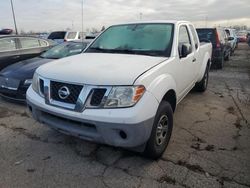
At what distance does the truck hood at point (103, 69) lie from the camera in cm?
288

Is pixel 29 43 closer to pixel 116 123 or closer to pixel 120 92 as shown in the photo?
pixel 120 92

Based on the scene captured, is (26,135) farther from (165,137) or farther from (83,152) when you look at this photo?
(165,137)

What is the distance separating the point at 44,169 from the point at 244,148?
2803 mm

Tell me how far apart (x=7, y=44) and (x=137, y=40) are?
5222 millimetres

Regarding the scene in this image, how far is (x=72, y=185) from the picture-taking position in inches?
114

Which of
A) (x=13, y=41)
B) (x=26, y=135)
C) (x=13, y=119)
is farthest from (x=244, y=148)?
(x=13, y=41)

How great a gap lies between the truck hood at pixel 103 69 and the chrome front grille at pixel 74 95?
0.22ft

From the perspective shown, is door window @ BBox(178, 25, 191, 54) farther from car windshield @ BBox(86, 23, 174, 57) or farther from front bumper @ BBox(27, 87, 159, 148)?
front bumper @ BBox(27, 87, 159, 148)

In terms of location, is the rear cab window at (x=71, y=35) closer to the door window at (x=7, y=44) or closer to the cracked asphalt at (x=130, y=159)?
the door window at (x=7, y=44)

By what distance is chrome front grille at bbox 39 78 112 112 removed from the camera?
285 centimetres

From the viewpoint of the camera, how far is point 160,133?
11.1ft

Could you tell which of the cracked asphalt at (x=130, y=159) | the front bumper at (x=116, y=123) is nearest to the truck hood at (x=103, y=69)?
the front bumper at (x=116, y=123)

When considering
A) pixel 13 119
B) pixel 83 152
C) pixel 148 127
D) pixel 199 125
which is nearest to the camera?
pixel 148 127

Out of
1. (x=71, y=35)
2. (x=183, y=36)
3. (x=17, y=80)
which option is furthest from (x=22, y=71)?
(x=71, y=35)
